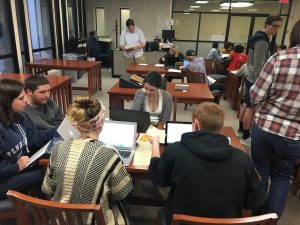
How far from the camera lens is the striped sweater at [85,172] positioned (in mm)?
1103

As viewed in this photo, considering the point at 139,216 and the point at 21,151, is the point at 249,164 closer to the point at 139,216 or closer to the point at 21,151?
the point at 139,216

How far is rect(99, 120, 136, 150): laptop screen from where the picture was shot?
5.52ft

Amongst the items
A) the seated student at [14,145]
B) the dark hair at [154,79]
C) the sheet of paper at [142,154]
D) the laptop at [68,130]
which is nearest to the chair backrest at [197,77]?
the dark hair at [154,79]

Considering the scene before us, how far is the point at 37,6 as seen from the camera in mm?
5988

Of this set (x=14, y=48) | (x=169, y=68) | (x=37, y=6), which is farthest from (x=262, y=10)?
(x=14, y=48)

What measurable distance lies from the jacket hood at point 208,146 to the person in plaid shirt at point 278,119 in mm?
671

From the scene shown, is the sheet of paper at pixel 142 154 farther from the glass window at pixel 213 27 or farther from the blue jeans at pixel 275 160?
the glass window at pixel 213 27

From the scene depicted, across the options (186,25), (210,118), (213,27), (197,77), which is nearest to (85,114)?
(210,118)

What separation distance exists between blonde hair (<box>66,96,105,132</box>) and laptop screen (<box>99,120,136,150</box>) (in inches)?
17.6

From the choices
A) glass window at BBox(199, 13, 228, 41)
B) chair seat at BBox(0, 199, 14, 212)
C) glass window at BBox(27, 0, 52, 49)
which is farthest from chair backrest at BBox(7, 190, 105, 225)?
glass window at BBox(199, 13, 228, 41)

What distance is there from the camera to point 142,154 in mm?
1660

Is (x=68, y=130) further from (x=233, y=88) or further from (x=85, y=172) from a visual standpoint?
(x=233, y=88)

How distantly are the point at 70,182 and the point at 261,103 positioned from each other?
1.26 m

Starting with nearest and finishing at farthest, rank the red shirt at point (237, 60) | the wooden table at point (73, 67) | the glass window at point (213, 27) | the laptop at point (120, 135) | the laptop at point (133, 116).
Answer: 1. the laptop at point (120, 135)
2. the laptop at point (133, 116)
3. the wooden table at point (73, 67)
4. the red shirt at point (237, 60)
5. the glass window at point (213, 27)
